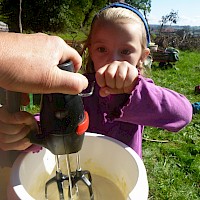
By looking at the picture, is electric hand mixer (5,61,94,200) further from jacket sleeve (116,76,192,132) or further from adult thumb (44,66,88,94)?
jacket sleeve (116,76,192,132)

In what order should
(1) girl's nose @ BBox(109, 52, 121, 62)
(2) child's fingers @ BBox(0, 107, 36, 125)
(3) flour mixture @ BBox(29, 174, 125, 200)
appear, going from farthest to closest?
(1) girl's nose @ BBox(109, 52, 121, 62)
(3) flour mixture @ BBox(29, 174, 125, 200)
(2) child's fingers @ BBox(0, 107, 36, 125)

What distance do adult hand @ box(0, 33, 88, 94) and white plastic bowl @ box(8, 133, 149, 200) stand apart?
0.66 ft

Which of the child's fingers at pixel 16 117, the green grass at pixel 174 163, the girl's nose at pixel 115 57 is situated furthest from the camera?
the green grass at pixel 174 163

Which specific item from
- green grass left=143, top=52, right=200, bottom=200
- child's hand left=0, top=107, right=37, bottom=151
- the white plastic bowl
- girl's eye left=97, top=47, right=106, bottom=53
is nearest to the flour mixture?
the white plastic bowl

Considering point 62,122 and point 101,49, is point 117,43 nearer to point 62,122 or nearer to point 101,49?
point 101,49

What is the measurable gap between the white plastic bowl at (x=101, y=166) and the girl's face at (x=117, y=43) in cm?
34

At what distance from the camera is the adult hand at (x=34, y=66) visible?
0.34 meters

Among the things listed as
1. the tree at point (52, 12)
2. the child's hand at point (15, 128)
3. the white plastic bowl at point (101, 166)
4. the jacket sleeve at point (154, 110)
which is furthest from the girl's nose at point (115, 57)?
the tree at point (52, 12)

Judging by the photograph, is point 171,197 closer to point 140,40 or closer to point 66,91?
point 140,40

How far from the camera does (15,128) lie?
51cm

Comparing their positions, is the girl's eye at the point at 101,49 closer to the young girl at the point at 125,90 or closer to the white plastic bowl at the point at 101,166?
the young girl at the point at 125,90

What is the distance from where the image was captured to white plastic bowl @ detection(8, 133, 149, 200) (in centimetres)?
51

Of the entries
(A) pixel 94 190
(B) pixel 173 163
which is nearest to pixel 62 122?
(A) pixel 94 190

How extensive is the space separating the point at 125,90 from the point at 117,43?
0.41m
